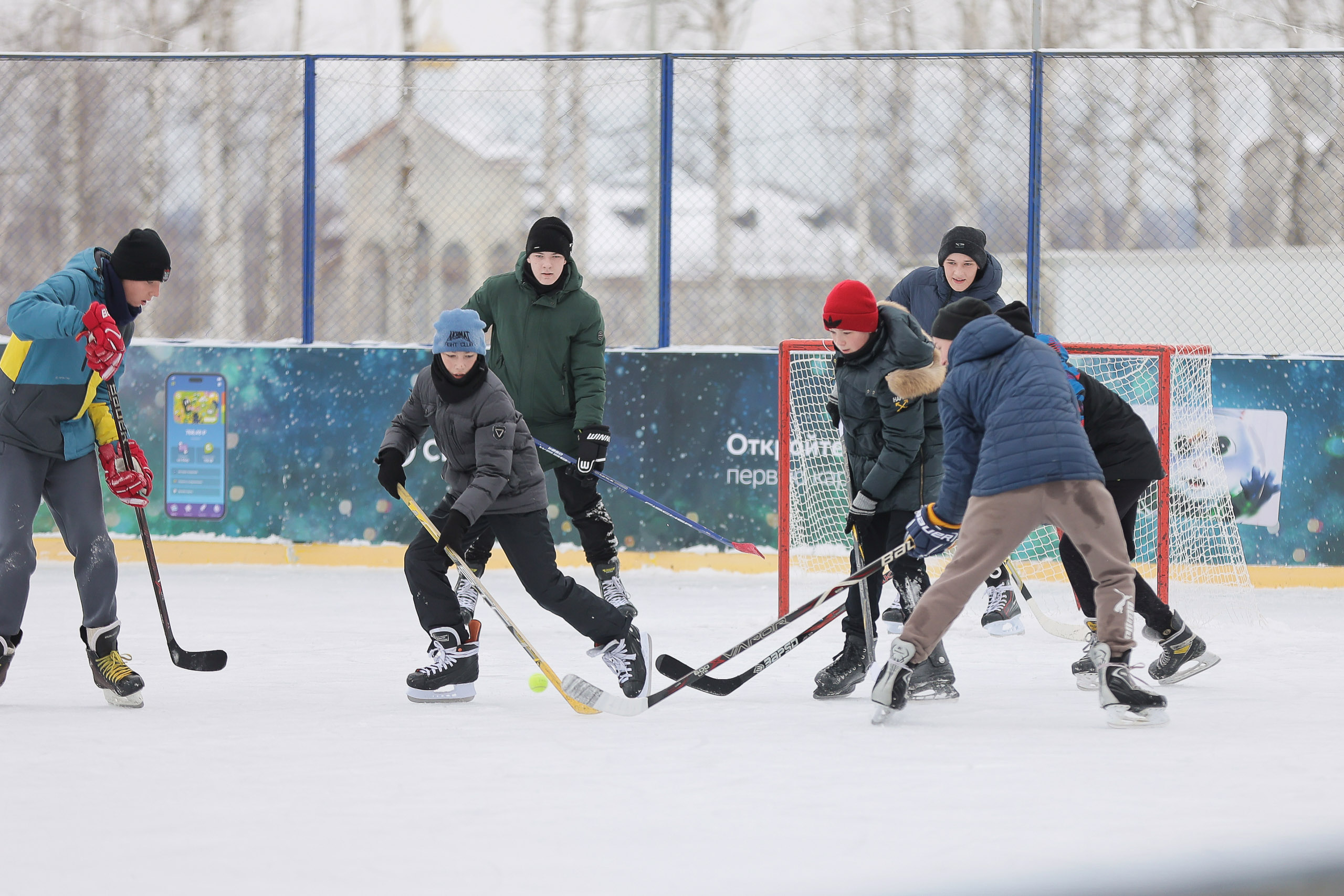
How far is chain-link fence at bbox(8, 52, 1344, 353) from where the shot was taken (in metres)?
11.4

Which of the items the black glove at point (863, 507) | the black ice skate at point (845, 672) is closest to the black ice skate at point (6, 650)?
the black ice skate at point (845, 672)

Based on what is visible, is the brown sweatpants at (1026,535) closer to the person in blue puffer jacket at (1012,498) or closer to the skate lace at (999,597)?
the person in blue puffer jacket at (1012,498)

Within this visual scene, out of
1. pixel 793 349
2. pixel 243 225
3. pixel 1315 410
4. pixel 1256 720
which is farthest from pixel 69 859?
pixel 243 225

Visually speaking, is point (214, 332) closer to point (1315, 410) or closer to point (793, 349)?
point (793, 349)

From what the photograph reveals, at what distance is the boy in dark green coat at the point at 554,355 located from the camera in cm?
491

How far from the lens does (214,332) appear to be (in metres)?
13.3

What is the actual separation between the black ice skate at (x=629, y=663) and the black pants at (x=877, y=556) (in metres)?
0.63

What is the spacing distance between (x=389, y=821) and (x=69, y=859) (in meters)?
0.59

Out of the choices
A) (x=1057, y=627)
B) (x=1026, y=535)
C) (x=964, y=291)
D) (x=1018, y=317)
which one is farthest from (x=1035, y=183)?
(x=1026, y=535)

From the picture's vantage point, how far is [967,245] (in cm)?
486

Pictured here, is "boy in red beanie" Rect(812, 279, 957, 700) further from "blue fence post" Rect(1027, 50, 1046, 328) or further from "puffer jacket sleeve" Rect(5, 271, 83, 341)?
"blue fence post" Rect(1027, 50, 1046, 328)

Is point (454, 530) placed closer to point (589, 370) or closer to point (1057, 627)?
point (589, 370)

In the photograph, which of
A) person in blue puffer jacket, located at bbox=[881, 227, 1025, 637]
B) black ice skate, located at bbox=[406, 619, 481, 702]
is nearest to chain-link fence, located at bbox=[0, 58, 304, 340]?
person in blue puffer jacket, located at bbox=[881, 227, 1025, 637]

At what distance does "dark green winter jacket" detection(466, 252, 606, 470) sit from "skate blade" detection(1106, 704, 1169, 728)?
82.6 inches
